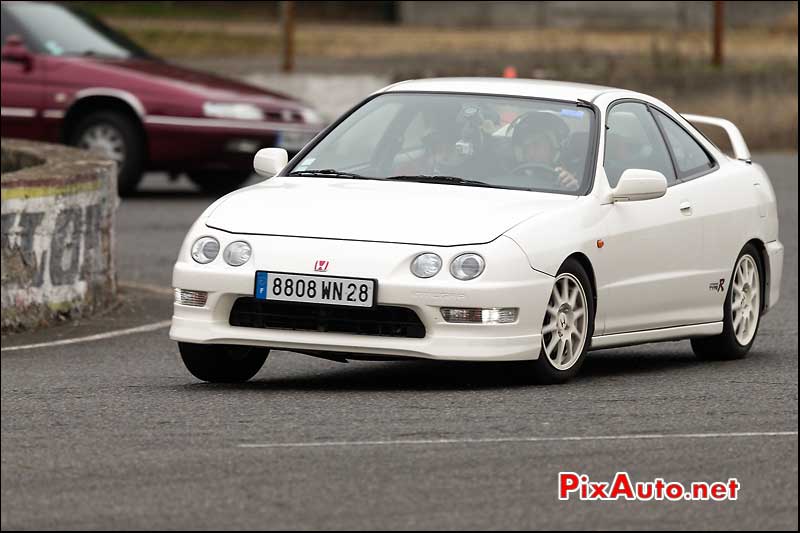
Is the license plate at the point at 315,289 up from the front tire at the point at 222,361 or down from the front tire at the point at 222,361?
up

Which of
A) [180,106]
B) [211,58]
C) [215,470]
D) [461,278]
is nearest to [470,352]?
[461,278]

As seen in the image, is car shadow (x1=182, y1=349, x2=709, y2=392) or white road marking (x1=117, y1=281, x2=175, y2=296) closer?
car shadow (x1=182, y1=349, x2=709, y2=392)

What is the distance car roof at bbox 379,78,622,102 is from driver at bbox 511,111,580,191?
8.6 inches

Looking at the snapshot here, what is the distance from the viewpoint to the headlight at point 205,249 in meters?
8.69

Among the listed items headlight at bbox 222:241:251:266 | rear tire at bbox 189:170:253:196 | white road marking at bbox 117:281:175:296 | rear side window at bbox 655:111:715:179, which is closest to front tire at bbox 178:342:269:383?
headlight at bbox 222:241:251:266

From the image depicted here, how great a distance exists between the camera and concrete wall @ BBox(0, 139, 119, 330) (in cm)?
1137

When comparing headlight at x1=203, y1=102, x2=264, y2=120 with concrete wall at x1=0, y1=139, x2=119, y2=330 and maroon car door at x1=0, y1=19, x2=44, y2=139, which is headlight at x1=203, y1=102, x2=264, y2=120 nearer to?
maroon car door at x1=0, y1=19, x2=44, y2=139

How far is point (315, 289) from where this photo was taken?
8.38 metres

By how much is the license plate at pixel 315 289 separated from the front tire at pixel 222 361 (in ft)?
1.82

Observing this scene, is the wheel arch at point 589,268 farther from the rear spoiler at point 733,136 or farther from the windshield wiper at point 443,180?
the rear spoiler at point 733,136

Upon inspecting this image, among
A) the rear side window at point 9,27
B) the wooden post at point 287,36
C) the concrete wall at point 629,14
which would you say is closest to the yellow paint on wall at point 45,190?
the rear side window at point 9,27

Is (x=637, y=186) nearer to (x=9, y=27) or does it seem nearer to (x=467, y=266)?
(x=467, y=266)

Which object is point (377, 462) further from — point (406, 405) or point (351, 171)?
point (351, 171)

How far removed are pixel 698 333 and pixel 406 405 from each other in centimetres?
266
